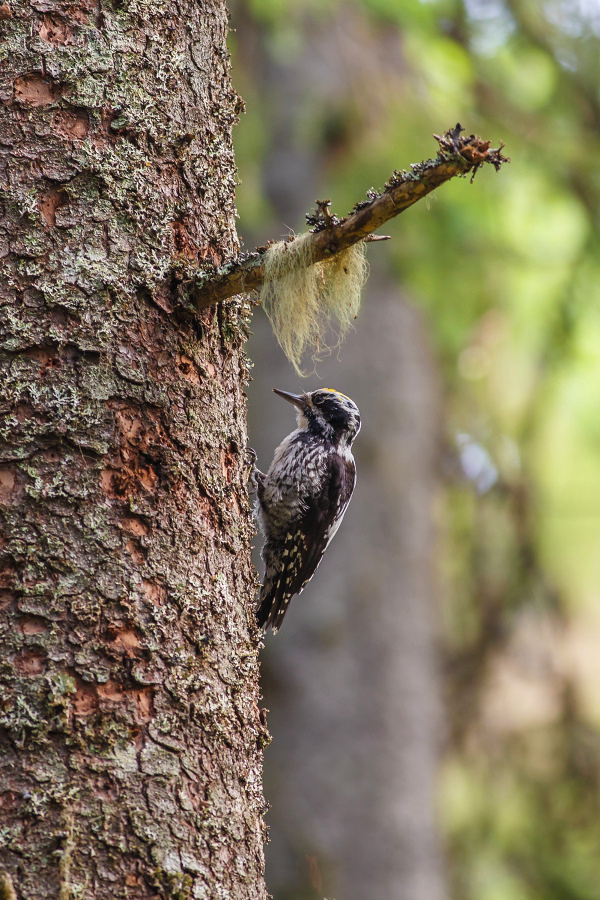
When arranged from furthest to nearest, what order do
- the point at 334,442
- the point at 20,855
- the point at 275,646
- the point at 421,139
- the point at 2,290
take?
the point at 275,646, the point at 421,139, the point at 334,442, the point at 2,290, the point at 20,855

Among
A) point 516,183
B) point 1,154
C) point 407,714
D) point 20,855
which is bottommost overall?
point 20,855

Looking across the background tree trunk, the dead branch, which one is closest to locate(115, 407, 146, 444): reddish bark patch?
the dead branch

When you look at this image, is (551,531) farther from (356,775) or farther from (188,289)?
(188,289)

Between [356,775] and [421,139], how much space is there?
163 inches

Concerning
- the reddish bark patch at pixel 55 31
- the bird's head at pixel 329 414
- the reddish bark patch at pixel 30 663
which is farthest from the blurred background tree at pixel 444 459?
the reddish bark patch at pixel 30 663

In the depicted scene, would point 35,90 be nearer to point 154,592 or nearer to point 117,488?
point 117,488

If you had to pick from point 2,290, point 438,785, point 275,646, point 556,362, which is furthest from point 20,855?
point 438,785

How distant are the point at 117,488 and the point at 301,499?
8.33 ft

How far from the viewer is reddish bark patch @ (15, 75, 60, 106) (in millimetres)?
2074

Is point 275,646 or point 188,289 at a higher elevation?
point 275,646

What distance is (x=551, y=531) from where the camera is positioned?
7129mm

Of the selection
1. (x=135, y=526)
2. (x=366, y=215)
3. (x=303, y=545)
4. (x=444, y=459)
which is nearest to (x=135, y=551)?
(x=135, y=526)

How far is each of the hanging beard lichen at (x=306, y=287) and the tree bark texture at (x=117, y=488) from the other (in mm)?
193

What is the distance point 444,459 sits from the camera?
7.12 m
